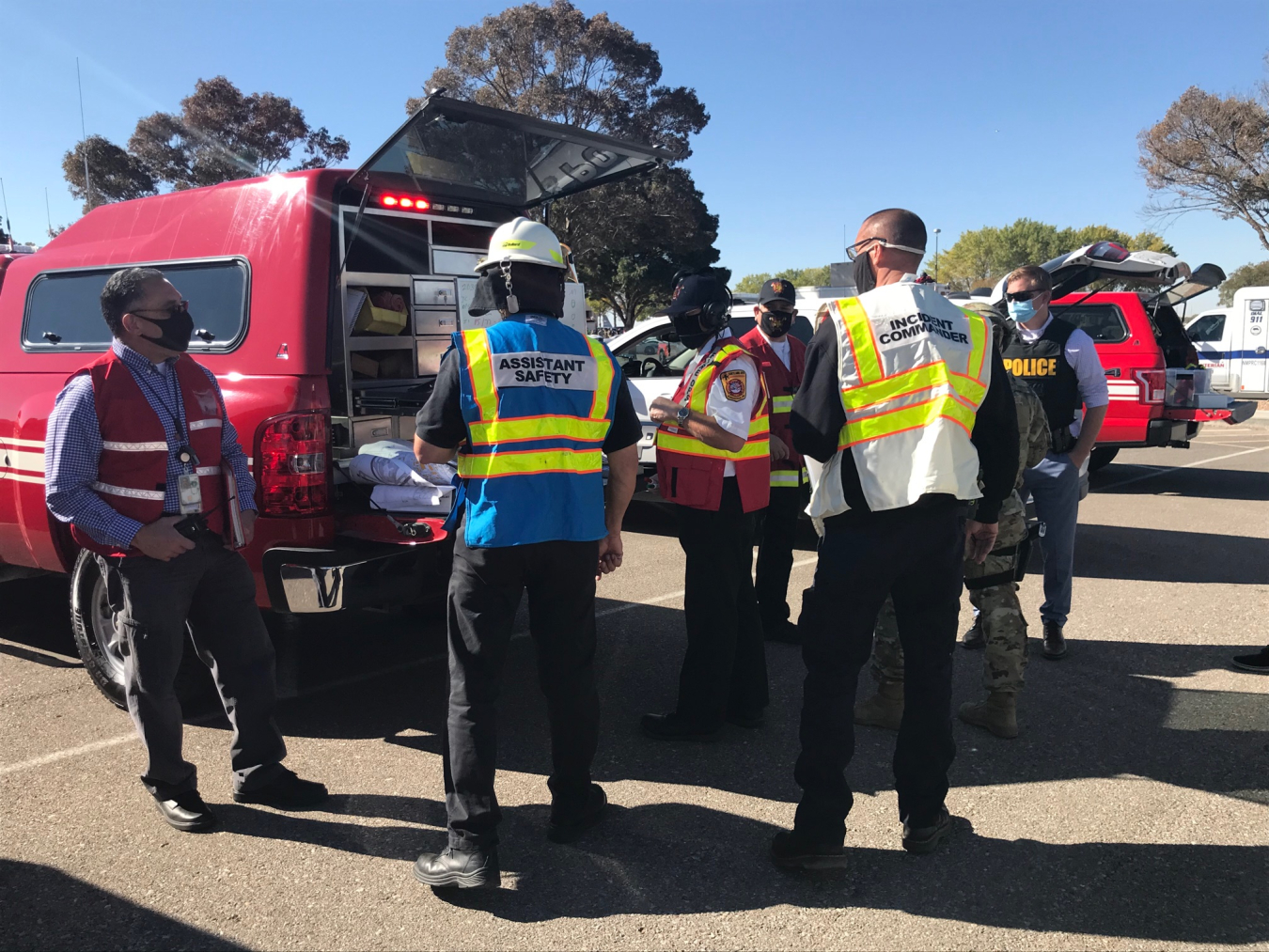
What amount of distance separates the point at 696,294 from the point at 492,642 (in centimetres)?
168

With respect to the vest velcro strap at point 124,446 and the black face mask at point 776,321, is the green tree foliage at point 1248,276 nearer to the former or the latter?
the black face mask at point 776,321

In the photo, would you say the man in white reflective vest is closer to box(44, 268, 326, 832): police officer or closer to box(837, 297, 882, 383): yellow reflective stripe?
box(837, 297, 882, 383): yellow reflective stripe

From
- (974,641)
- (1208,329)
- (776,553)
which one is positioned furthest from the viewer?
(1208,329)

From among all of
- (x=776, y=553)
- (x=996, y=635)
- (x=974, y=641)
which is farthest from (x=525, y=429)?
(x=974, y=641)

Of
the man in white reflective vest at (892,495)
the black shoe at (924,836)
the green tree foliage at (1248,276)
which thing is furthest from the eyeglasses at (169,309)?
the green tree foliage at (1248,276)

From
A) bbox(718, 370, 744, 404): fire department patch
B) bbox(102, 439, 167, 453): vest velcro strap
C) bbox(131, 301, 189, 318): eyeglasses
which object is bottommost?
bbox(102, 439, 167, 453): vest velcro strap

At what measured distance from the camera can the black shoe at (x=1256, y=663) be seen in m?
4.53

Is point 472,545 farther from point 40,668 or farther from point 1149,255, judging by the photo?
point 1149,255

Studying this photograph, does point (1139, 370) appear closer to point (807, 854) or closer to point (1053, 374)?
point (1053, 374)

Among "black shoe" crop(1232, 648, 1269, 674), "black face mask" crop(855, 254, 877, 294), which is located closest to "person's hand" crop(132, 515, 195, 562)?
"black face mask" crop(855, 254, 877, 294)

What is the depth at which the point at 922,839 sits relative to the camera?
9.48ft

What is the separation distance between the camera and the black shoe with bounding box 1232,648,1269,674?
4.53 meters

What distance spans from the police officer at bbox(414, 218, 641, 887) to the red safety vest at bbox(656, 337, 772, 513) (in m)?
0.78

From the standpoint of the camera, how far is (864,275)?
119 inches
